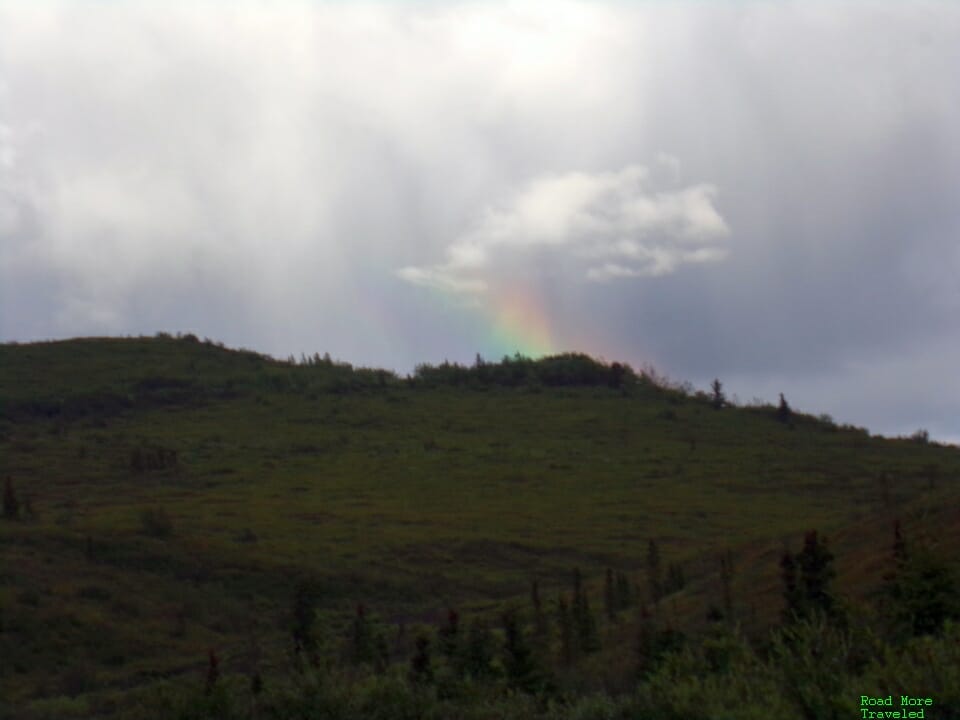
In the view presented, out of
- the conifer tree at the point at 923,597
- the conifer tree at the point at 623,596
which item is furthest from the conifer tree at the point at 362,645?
the conifer tree at the point at 623,596

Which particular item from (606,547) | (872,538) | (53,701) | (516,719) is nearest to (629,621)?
(872,538)

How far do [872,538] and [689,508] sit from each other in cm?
3066

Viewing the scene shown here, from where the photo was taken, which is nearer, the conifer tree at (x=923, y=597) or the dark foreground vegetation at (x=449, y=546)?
the dark foreground vegetation at (x=449, y=546)

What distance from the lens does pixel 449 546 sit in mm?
54219

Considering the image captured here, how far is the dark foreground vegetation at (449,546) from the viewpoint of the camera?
16234mm

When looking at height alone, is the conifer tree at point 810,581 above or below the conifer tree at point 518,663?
above

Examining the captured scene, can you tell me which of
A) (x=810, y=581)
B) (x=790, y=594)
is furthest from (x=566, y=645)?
(x=810, y=581)

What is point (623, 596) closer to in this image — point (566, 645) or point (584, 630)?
point (584, 630)

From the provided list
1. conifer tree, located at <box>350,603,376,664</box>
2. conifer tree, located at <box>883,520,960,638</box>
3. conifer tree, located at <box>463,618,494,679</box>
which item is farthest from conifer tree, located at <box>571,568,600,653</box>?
conifer tree, located at <box>883,520,960,638</box>

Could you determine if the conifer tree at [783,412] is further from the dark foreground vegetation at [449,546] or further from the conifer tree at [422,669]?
the conifer tree at [422,669]

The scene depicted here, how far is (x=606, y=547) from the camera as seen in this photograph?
54875mm

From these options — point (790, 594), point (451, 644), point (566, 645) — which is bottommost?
point (566, 645)

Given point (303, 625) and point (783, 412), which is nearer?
point (303, 625)

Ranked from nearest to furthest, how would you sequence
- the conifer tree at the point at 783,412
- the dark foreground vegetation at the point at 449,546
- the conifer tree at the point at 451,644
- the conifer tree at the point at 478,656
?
the dark foreground vegetation at the point at 449,546 → the conifer tree at the point at 478,656 → the conifer tree at the point at 451,644 → the conifer tree at the point at 783,412
